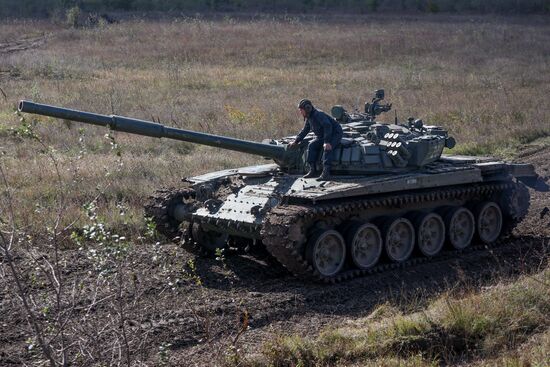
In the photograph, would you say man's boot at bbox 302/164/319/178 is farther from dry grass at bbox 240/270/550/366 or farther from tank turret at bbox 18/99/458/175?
dry grass at bbox 240/270/550/366

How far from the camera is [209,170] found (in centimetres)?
1800

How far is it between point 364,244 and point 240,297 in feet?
7.50

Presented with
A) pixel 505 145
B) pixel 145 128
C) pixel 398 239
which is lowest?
Result: pixel 398 239

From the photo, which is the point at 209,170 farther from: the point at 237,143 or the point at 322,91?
the point at 322,91

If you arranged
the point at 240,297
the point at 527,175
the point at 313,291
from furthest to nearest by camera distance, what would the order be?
the point at 527,175
the point at 313,291
the point at 240,297

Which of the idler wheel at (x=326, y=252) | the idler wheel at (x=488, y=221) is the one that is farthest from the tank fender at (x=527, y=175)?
the idler wheel at (x=326, y=252)

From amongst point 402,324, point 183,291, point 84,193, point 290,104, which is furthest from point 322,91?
point 402,324

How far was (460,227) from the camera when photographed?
46.4 ft

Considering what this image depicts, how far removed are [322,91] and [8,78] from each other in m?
10.4

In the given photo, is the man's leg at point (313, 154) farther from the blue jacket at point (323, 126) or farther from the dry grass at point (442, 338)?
the dry grass at point (442, 338)

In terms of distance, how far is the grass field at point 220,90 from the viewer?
1464cm

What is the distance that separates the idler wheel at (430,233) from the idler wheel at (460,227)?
0.13 meters

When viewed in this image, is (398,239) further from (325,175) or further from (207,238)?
(207,238)

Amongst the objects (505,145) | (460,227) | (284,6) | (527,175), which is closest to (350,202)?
(460,227)
